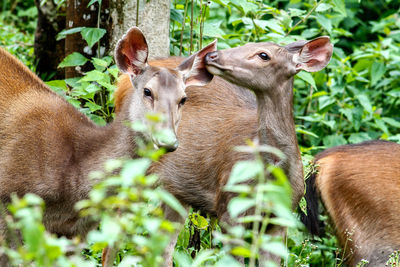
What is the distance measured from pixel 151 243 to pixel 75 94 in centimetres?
377

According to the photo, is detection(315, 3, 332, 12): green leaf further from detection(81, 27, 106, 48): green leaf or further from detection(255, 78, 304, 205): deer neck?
detection(81, 27, 106, 48): green leaf

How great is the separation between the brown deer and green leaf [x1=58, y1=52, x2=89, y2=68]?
233 cm

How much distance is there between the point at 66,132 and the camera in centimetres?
530

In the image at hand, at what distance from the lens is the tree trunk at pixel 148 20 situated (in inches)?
259

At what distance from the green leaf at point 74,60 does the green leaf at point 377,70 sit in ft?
12.9

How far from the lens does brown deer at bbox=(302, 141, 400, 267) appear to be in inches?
237

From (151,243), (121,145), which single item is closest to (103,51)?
(121,145)

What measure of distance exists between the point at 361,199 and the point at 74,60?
2.86m

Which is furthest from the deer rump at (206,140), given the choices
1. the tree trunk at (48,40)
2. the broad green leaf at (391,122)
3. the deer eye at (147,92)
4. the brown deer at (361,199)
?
the broad green leaf at (391,122)

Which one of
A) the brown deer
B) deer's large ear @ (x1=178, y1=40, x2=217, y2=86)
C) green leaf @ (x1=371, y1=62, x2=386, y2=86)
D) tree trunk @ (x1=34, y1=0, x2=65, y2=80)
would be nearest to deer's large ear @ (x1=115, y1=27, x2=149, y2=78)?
deer's large ear @ (x1=178, y1=40, x2=217, y2=86)

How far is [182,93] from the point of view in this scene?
16.3 feet

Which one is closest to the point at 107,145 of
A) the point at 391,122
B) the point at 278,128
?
the point at 278,128

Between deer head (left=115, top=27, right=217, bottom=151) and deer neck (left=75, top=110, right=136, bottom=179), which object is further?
deer neck (left=75, top=110, right=136, bottom=179)

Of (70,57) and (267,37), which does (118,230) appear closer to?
(70,57)
